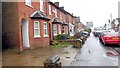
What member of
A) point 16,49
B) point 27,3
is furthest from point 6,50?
point 27,3

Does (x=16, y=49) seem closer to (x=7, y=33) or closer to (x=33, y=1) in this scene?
(x=7, y=33)

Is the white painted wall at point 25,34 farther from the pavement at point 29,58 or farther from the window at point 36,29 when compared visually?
the pavement at point 29,58

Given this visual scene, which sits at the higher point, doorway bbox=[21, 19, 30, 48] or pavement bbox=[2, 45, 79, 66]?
doorway bbox=[21, 19, 30, 48]

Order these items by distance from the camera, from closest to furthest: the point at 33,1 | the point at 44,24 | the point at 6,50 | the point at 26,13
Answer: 1. the point at 6,50
2. the point at 26,13
3. the point at 33,1
4. the point at 44,24

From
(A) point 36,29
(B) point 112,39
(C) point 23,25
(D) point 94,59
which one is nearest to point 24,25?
(C) point 23,25

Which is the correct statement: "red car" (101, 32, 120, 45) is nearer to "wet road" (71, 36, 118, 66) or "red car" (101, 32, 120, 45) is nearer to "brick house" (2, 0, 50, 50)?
"brick house" (2, 0, 50, 50)

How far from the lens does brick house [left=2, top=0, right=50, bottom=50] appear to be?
1747cm

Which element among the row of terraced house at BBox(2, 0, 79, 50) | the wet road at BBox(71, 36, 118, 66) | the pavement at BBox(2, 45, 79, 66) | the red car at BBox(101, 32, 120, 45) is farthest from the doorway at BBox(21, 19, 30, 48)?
the red car at BBox(101, 32, 120, 45)

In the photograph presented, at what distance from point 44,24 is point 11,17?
6309 mm

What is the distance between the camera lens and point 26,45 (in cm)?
1995

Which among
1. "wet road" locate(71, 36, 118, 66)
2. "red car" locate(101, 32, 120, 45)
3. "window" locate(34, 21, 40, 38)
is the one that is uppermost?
"window" locate(34, 21, 40, 38)

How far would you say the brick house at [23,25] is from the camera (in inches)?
688

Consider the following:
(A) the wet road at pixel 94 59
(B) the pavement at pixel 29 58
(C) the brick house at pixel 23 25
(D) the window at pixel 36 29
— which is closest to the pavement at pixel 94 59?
(A) the wet road at pixel 94 59

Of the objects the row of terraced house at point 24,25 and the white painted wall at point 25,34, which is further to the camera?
the white painted wall at point 25,34
